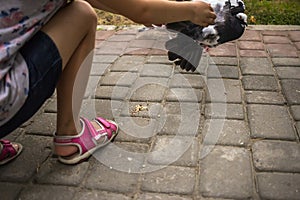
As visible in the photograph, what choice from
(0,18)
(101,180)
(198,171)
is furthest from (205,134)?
(0,18)

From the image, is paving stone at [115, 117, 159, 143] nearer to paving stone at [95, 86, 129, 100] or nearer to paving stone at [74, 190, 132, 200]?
paving stone at [95, 86, 129, 100]

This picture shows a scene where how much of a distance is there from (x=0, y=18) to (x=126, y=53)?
138 cm

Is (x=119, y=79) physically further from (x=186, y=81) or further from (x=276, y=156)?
(x=276, y=156)

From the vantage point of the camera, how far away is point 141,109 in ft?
6.37

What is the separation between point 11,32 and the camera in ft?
4.00

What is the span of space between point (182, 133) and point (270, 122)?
406 mm

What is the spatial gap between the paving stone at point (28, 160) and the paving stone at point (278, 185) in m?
0.87

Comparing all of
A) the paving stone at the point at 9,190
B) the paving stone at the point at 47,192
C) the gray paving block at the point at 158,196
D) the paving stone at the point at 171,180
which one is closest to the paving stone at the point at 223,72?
the paving stone at the point at 171,180

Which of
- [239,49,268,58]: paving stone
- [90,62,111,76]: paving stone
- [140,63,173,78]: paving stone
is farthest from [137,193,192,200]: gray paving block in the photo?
[239,49,268,58]: paving stone

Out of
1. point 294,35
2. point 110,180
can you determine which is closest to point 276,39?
point 294,35

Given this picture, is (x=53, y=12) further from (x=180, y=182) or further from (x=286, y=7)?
(x=286, y=7)

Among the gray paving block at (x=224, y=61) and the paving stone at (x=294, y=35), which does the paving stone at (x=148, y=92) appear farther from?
the paving stone at (x=294, y=35)

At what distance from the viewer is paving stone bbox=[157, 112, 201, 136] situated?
5.74ft

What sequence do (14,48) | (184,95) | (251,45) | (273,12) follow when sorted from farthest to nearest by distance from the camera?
(273,12) < (251,45) < (184,95) < (14,48)
